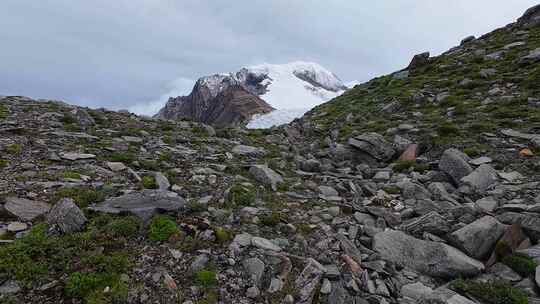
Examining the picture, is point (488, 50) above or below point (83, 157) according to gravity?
above

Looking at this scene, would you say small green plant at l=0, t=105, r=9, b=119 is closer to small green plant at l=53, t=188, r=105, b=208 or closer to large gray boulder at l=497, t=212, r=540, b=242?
small green plant at l=53, t=188, r=105, b=208

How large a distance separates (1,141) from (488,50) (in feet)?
122

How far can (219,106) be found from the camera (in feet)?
493

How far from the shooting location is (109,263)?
19.5ft

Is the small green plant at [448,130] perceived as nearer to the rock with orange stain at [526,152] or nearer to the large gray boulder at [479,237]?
the rock with orange stain at [526,152]

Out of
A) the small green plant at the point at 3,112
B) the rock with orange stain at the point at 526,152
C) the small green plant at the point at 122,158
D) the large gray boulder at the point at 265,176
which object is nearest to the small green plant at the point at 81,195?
the small green plant at the point at 122,158

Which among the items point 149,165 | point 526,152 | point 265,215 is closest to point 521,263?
point 265,215

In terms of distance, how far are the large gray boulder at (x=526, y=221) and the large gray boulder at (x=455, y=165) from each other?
331 cm

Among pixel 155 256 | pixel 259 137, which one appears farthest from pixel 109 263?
pixel 259 137

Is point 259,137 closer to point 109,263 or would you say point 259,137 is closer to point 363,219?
point 363,219

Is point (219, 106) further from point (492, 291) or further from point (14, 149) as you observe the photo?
point (492, 291)

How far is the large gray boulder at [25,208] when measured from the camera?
671 cm

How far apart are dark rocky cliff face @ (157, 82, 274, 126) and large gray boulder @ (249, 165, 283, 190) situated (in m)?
90.3

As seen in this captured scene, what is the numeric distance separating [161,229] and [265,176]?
17.1ft
